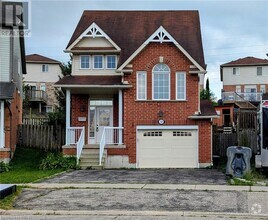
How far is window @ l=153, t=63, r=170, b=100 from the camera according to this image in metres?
24.3

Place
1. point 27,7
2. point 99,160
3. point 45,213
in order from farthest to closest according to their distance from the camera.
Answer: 1. point 27,7
2. point 99,160
3. point 45,213

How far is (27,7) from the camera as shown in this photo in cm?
2559

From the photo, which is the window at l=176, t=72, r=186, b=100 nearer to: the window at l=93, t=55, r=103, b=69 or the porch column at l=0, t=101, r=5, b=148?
the window at l=93, t=55, r=103, b=69

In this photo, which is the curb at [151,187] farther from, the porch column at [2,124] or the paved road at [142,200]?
the porch column at [2,124]

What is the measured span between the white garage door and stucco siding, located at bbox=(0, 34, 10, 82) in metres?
7.53

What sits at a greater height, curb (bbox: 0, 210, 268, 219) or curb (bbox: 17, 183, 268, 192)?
curb (bbox: 17, 183, 268, 192)

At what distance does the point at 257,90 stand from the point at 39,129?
37218 millimetres

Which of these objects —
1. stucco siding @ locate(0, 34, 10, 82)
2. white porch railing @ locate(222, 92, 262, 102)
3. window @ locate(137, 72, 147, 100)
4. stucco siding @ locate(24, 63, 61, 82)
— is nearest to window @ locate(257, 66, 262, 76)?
white porch railing @ locate(222, 92, 262, 102)

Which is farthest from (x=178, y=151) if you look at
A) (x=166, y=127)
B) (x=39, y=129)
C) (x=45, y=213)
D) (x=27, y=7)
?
(x=45, y=213)

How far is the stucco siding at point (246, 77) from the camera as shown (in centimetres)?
5834

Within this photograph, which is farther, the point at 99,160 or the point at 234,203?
the point at 99,160

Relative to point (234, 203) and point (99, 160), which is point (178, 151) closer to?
point (99, 160)

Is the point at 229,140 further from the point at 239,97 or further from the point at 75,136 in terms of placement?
the point at 239,97

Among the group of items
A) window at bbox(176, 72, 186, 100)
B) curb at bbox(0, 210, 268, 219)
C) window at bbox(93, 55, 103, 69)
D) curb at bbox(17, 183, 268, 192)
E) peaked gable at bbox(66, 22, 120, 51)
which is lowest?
curb at bbox(0, 210, 268, 219)
